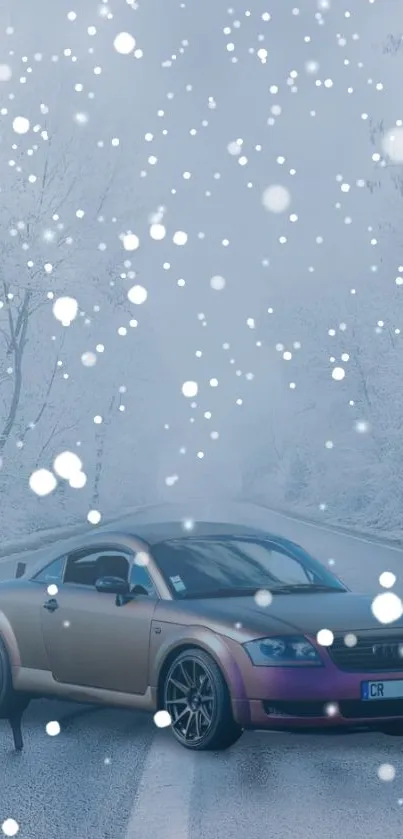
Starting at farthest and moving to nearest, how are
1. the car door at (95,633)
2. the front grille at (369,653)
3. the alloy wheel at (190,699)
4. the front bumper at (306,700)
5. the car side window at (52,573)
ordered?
the car side window at (52,573)
the car door at (95,633)
the alloy wheel at (190,699)
the front grille at (369,653)
the front bumper at (306,700)

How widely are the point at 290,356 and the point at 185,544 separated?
55485 millimetres

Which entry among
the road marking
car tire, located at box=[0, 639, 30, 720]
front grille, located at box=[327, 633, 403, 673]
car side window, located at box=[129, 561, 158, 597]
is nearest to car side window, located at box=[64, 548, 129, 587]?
car side window, located at box=[129, 561, 158, 597]

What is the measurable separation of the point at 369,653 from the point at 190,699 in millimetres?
1088

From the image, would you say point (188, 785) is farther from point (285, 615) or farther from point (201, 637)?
point (285, 615)

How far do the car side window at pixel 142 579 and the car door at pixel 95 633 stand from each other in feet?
0.05

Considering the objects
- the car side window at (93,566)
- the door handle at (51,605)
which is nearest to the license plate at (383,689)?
the car side window at (93,566)

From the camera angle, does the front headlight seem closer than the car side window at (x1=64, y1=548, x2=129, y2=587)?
Yes

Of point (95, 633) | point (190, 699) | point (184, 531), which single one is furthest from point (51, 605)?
point (190, 699)

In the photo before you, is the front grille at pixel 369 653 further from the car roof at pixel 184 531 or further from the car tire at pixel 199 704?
the car roof at pixel 184 531

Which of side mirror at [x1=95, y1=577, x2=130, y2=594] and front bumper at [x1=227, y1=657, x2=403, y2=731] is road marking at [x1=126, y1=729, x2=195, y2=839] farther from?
side mirror at [x1=95, y1=577, x2=130, y2=594]

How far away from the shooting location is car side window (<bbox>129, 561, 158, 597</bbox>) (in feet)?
24.2

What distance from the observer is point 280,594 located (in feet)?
23.9

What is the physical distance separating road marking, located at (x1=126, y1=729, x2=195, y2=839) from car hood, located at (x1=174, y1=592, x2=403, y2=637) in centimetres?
77

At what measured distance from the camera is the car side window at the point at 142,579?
7.38 meters
